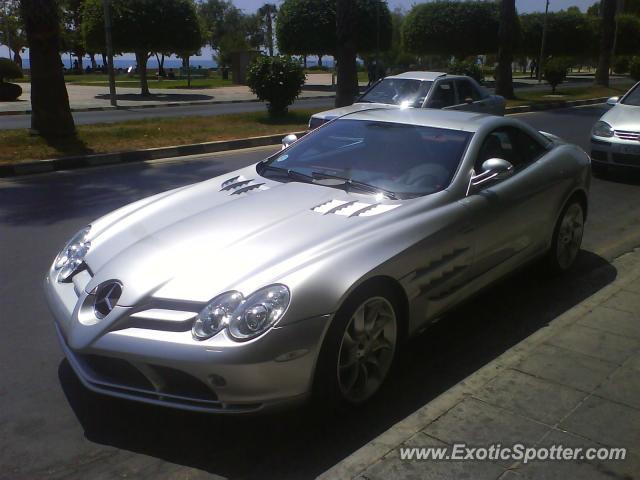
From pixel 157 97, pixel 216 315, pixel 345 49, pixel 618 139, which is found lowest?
pixel 157 97

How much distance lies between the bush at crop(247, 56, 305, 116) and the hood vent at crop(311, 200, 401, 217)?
541 inches

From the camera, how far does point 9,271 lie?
5.35 meters

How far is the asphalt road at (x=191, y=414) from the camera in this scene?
292 centimetres

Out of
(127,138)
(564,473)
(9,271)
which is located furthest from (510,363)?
(127,138)

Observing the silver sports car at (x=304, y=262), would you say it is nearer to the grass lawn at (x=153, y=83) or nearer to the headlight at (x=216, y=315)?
the headlight at (x=216, y=315)

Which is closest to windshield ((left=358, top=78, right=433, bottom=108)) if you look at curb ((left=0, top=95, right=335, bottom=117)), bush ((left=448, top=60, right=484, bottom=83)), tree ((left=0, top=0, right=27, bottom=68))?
bush ((left=448, top=60, right=484, bottom=83))

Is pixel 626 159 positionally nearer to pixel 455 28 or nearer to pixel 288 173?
pixel 288 173

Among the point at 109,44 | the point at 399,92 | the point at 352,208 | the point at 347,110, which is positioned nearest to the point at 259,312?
the point at 352,208

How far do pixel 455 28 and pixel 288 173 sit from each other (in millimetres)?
43925

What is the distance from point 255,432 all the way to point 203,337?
24.2 inches

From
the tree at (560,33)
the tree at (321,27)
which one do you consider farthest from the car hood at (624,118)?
the tree at (560,33)

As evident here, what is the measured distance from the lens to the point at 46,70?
11805mm

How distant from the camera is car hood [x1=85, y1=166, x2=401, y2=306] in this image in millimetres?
3039

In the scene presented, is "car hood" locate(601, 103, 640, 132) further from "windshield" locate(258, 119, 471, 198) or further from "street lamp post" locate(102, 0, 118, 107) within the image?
"street lamp post" locate(102, 0, 118, 107)
